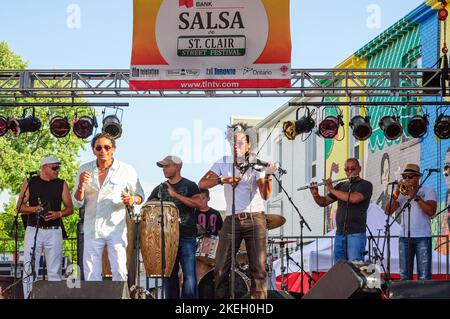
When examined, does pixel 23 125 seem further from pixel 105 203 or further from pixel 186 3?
pixel 105 203

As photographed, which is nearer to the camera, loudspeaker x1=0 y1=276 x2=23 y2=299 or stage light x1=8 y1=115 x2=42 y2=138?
loudspeaker x1=0 y1=276 x2=23 y2=299

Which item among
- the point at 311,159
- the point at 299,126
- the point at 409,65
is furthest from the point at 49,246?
the point at 311,159

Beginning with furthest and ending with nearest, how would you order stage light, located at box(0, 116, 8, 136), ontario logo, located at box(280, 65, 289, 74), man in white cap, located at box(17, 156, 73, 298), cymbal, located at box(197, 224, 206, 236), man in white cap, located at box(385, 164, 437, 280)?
1. stage light, located at box(0, 116, 8, 136)
2. cymbal, located at box(197, 224, 206, 236)
3. ontario logo, located at box(280, 65, 289, 74)
4. man in white cap, located at box(385, 164, 437, 280)
5. man in white cap, located at box(17, 156, 73, 298)

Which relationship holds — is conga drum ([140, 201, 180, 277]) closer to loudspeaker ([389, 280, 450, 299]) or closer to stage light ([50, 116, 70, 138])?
loudspeaker ([389, 280, 450, 299])

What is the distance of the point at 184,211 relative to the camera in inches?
445

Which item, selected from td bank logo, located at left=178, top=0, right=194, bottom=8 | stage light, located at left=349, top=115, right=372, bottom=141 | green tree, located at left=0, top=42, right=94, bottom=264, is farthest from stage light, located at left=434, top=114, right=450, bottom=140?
green tree, located at left=0, top=42, right=94, bottom=264

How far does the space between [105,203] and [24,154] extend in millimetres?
30797

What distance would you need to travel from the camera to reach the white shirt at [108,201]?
10266mm

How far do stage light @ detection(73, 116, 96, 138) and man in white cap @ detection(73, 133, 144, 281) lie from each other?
13.5ft

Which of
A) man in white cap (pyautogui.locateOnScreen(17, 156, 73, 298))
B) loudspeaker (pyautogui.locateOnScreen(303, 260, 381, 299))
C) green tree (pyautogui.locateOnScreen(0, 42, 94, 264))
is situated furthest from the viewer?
green tree (pyautogui.locateOnScreen(0, 42, 94, 264))

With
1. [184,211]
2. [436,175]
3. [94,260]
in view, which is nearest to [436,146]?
[436,175]

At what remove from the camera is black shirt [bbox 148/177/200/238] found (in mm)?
11227

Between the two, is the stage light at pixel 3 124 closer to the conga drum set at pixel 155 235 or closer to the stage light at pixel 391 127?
the conga drum set at pixel 155 235
